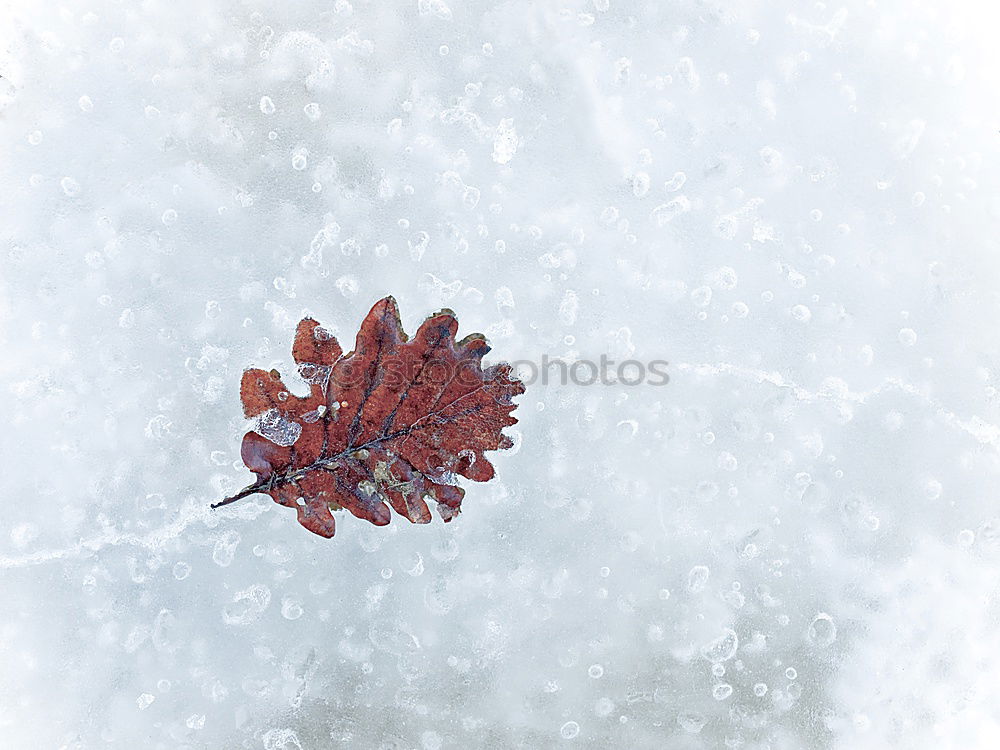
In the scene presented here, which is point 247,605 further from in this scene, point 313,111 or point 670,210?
point 670,210

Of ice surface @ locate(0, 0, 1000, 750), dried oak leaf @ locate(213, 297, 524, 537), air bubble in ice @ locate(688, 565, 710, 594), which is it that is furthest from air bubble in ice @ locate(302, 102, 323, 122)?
air bubble in ice @ locate(688, 565, 710, 594)

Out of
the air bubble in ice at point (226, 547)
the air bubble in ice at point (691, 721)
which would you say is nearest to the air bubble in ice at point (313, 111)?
the air bubble in ice at point (226, 547)

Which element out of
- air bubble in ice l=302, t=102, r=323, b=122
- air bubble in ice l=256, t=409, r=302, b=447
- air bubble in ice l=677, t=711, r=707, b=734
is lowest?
air bubble in ice l=677, t=711, r=707, b=734

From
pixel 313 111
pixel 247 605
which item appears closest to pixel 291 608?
pixel 247 605

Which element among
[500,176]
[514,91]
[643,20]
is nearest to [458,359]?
[500,176]

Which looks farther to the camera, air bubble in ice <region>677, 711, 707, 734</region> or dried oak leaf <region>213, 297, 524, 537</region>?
air bubble in ice <region>677, 711, 707, 734</region>

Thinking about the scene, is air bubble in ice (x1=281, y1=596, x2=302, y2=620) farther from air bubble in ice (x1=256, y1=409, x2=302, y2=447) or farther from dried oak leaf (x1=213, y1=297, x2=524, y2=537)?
air bubble in ice (x1=256, y1=409, x2=302, y2=447)
